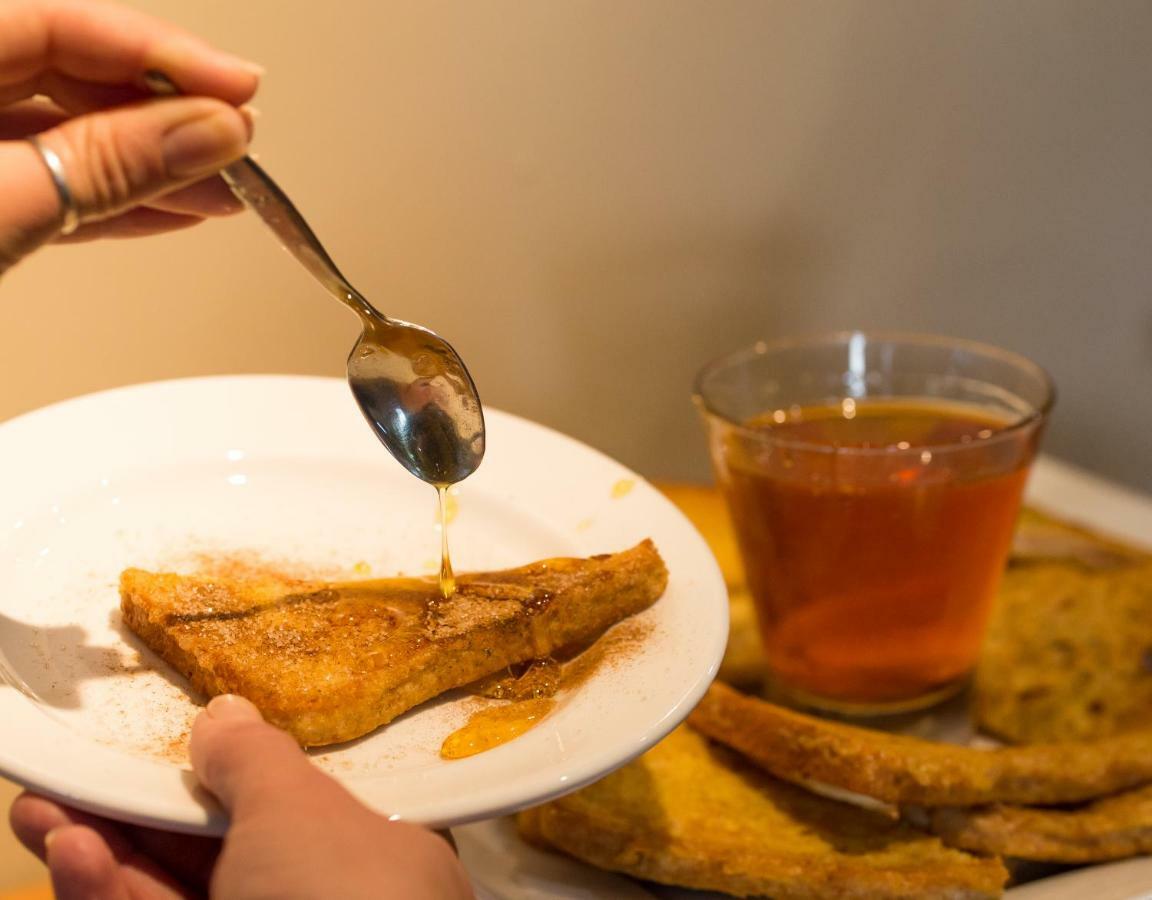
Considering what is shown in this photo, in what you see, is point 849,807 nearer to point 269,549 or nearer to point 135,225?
point 269,549

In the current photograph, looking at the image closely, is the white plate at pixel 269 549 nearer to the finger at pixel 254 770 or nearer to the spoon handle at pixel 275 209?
the finger at pixel 254 770

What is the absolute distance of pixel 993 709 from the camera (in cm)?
120

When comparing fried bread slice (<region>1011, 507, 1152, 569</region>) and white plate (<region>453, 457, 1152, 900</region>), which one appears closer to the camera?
white plate (<region>453, 457, 1152, 900</region>)

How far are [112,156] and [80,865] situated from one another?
41 cm

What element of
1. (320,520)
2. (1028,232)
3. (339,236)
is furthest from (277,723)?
(1028,232)

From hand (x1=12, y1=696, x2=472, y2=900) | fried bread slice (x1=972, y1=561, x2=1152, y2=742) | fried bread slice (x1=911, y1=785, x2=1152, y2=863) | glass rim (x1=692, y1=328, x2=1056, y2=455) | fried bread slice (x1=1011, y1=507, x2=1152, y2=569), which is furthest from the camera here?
fried bread slice (x1=1011, y1=507, x2=1152, y2=569)

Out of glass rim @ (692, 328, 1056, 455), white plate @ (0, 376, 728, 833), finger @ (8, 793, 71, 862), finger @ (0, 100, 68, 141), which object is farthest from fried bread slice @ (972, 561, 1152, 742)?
finger @ (0, 100, 68, 141)

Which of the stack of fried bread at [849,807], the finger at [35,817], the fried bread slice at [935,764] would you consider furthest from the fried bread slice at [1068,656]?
the finger at [35,817]

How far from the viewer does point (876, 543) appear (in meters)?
1.09

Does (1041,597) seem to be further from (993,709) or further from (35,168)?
(35,168)

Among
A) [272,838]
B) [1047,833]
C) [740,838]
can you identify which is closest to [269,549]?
[272,838]

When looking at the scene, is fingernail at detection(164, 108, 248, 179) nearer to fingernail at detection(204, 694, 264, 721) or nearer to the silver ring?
the silver ring

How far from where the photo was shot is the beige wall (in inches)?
44.7

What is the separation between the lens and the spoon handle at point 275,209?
0.68 m
